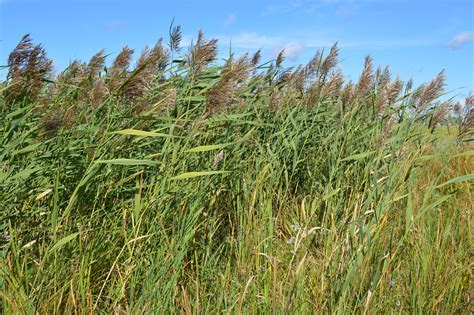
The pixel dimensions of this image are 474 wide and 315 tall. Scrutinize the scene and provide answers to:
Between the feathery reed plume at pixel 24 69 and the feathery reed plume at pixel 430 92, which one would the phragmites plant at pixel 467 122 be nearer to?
the feathery reed plume at pixel 430 92

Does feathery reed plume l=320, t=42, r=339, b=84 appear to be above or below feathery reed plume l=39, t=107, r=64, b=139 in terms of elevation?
above

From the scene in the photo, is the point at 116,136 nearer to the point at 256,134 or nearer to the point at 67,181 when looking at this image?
the point at 67,181

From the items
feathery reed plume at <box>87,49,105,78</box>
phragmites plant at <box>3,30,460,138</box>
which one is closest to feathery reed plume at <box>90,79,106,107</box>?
phragmites plant at <box>3,30,460,138</box>

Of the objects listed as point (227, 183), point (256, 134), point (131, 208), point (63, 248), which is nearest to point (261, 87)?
point (256, 134)

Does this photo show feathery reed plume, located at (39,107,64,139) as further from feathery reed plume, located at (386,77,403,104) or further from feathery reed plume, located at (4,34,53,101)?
feathery reed plume, located at (386,77,403,104)

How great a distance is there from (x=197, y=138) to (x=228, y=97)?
571 mm

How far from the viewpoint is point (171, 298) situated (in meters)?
2.60

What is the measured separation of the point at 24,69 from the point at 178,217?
116 centimetres

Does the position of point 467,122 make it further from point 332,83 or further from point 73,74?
point 73,74

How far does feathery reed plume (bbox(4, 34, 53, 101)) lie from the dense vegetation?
1 cm

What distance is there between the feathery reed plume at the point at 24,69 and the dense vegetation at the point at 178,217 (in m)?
0.01

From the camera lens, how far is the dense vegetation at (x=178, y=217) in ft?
8.35

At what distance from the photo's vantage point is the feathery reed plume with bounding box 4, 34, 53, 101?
3.10 meters

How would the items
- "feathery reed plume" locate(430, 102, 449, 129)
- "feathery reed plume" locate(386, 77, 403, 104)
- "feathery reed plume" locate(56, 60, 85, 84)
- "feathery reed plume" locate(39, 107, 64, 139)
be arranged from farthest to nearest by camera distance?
"feathery reed plume" locate(386, 77, 403, 104) → "feathery reed plume" locate(430, 102, 449, 129) → "feathery reed plume" locate(56, 60, 85, 84) → "feathery reed plume" locate(39, 107, 64, 139)
